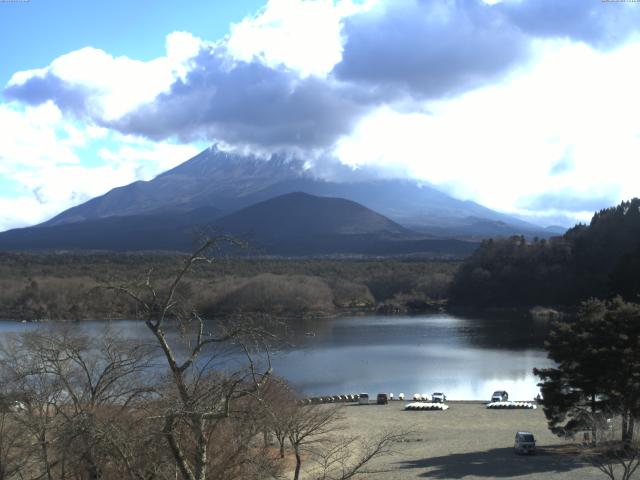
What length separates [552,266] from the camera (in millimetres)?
78375

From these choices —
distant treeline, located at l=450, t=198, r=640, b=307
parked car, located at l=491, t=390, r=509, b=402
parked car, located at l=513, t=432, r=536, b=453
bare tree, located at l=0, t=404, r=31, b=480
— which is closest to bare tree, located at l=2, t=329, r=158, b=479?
A: bare tree, located at l=0, t=404, r=31, b=480

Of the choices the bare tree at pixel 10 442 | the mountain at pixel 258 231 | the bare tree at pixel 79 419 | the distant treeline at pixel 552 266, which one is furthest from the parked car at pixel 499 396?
the mountain at pixel 258 231

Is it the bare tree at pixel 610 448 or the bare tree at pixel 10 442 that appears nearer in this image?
the bare tree at pixel 10 442

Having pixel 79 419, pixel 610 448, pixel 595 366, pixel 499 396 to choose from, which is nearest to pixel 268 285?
pixel 499 396

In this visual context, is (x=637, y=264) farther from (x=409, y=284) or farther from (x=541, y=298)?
(x=409, y=284)

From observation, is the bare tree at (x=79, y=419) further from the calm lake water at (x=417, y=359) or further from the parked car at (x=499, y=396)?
the parked car at (x=499, y=396)

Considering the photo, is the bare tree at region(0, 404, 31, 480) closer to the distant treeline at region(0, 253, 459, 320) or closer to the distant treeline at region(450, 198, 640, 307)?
the distant treeline at region(0, 253, 459, 320)

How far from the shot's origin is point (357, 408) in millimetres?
26297

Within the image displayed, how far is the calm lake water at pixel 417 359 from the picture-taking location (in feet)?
107

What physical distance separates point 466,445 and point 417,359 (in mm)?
21670

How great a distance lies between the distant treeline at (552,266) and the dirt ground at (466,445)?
49.8 metres

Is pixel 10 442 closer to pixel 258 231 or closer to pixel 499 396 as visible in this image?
pixel 499 396

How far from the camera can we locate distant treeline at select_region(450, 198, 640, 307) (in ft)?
245

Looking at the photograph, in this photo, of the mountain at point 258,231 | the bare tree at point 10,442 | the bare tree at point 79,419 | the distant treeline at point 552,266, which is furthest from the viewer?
the mountain at point 258,231
